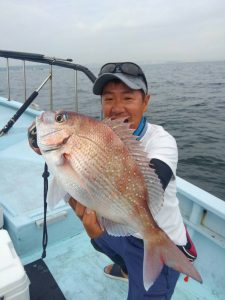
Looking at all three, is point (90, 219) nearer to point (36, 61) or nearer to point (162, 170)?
point (162, 170)

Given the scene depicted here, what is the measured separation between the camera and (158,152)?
1837 millimetres

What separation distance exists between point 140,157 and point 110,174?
0.18 m

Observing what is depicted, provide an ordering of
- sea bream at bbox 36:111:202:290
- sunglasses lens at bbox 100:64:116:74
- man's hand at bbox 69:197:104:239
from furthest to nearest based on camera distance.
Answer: sunglasses lens at bbox 100:64:116:74, man's hand at bbox 69:197:104:239, sea bream at bbox 36:111:202:290

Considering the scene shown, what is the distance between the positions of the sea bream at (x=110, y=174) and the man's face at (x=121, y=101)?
532 millimetres

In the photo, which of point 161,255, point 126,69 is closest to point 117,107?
point 126,69

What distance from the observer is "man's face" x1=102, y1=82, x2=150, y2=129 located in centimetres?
206

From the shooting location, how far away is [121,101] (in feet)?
6.81

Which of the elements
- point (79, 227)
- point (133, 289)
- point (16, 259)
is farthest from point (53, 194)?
point (79, 227)

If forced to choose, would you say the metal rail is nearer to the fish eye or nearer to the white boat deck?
the white boat deck

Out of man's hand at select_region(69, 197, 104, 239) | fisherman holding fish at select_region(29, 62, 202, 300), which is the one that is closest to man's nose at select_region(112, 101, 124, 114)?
fisherman holding fish at select_region(29, 62, 202, 300)

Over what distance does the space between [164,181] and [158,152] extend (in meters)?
0.24

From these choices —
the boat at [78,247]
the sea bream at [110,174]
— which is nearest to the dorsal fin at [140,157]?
the sea bream at [110,174]

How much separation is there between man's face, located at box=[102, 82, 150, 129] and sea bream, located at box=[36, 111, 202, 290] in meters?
0.53

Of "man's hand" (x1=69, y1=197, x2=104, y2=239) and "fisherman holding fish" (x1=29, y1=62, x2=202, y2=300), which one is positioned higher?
"fisherman holding fish" (x1=29, y1=62, x2=202, y2=300)
